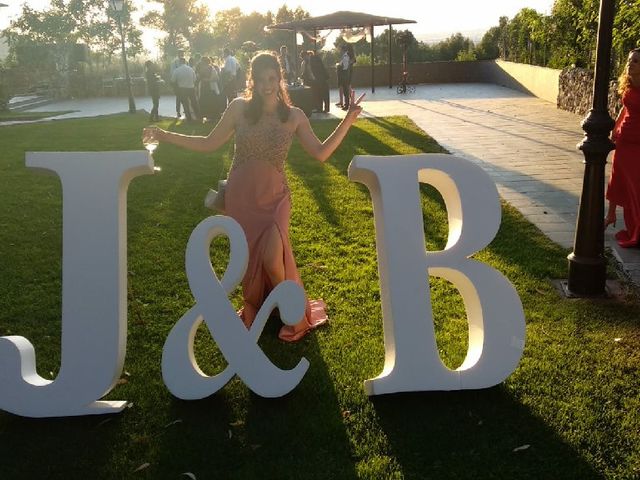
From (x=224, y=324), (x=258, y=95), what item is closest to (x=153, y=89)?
(x=258, y=95)

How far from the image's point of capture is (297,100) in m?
16.6

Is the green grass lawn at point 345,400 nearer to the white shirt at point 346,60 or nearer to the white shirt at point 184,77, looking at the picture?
the white shirt at point 184,77

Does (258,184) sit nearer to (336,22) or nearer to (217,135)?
(217,135)

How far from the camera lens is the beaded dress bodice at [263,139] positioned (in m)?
3.99

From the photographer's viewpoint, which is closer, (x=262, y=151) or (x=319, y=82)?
(x=262, y=151)

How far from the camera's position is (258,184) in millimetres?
4035

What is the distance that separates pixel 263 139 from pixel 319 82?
13862 mm

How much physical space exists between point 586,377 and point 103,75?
34.5 metres

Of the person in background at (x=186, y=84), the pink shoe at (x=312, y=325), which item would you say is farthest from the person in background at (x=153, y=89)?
the pink shoe at (x=312, y=325)

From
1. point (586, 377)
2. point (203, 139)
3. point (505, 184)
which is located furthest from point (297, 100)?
point (586, 377)

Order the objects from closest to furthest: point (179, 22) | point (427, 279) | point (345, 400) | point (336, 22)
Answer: point (427, 279), point (345, 400), point (336, 22), point (179, 22)

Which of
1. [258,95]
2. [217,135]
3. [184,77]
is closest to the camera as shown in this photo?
[258,95]

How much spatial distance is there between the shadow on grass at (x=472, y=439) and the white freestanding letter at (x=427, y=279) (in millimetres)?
141

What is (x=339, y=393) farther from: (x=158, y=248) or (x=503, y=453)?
(x=158, y=248)
